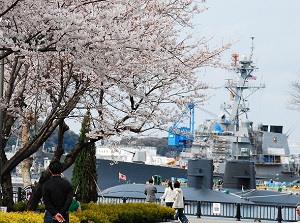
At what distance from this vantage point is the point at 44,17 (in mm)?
12969

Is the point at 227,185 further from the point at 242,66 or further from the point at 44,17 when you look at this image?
the point at 44,17

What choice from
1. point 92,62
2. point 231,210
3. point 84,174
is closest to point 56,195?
point 92,62

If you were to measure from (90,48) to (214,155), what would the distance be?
6182cm

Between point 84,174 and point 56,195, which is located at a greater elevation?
point 84,174

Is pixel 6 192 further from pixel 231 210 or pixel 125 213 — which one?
pixel 231 210

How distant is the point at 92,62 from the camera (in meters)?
14.4

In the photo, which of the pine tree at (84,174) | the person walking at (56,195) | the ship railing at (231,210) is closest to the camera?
the person walking at (56,195)

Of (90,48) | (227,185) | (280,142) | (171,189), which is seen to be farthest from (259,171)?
(90,48)

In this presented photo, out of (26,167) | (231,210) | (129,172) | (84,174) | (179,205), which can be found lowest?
(231,210)

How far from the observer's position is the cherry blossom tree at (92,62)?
13336 mm

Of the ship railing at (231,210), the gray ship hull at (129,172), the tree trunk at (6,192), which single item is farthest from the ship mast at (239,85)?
the tree trunk at (6,192)

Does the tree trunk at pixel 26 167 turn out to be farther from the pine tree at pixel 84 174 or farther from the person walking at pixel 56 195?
the person walking at pixel 56 195

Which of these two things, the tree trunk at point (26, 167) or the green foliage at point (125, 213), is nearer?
the green foliage at point (125, 213)

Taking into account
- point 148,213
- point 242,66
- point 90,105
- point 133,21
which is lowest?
point 148,213
